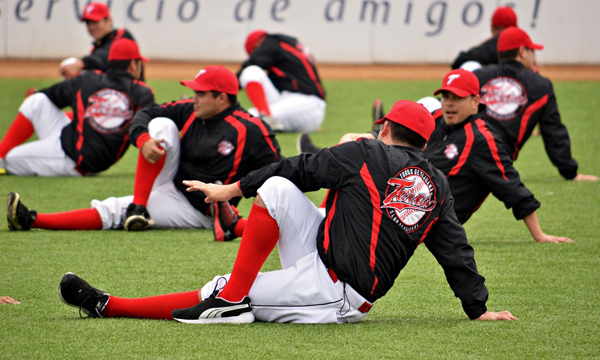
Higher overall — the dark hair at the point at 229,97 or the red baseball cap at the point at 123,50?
the dark hair at the point at 229,97

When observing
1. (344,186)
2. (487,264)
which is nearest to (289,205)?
(344,186)

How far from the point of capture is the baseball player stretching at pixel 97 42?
8.78 m

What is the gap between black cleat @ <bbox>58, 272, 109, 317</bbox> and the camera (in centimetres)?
375

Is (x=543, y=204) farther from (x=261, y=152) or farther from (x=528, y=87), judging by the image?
(x=261, y=152)

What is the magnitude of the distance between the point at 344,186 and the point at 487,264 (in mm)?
1738

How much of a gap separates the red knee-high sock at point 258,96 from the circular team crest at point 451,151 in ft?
17.5

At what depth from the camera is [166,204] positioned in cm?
599

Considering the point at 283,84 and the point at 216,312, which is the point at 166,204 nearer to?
the point at 216,312

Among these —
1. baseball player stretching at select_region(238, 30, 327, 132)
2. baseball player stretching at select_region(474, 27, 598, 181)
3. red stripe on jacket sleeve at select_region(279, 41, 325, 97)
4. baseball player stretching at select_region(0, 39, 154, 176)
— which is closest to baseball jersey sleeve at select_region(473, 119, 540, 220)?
baseball player stretching at select_region(474, 27, 598, 181)

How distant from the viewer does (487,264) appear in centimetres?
511

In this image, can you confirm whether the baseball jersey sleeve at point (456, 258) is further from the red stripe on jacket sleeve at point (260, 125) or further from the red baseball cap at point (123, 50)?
the red baseball cap at point (123, 50)

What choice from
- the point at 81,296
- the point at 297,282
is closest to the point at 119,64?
the point at 81,296

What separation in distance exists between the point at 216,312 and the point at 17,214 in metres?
2.37

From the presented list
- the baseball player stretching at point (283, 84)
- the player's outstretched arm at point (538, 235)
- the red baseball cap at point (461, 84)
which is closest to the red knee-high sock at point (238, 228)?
the red baseball cap at point (461, 84)
